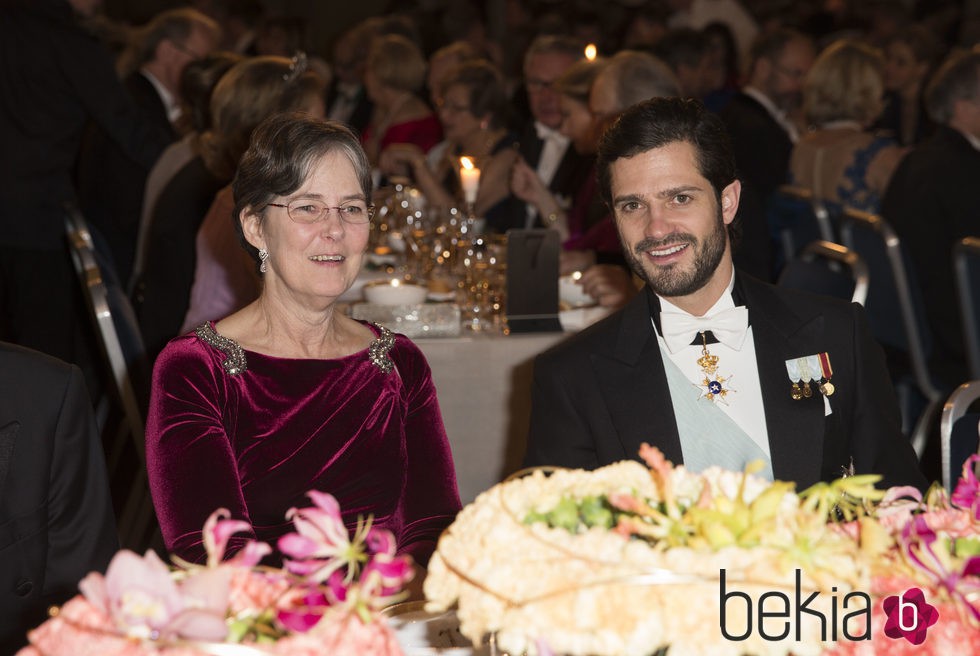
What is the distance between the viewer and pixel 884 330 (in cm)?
421

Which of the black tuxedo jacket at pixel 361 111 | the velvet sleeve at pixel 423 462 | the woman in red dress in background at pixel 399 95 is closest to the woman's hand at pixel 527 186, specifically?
the woman in red dress in background at pixel 399 95

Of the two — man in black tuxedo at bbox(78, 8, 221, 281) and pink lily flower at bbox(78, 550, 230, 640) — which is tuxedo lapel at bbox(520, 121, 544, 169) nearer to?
man in black tuxedo at bbox(78, 8, 221, 281)

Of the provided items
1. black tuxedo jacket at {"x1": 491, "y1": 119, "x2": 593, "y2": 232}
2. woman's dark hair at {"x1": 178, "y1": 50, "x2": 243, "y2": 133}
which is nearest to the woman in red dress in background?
black tuxedo jacket at {"x1": 491, "y1": 119, "x2": 593, "y2": 232}

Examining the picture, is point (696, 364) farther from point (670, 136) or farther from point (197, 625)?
point (197, 625)

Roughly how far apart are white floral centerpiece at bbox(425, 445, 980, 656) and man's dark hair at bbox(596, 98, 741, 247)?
3.41ft

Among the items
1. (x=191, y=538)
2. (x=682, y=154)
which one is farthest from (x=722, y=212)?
(x=191, y=538)

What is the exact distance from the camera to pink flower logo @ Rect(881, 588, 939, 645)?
3.53 feet

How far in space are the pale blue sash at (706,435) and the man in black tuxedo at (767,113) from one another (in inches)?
87.6

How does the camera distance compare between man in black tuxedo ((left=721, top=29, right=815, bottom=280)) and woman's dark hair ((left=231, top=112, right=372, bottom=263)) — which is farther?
man in black tuxedo ((left=721, top=29, right=815, bottom=280))

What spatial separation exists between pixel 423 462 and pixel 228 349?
16.2 inches

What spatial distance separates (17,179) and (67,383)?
12.1 feet

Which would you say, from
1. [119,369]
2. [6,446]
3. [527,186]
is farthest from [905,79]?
[6,446]

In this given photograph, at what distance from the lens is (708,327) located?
2.09 metres

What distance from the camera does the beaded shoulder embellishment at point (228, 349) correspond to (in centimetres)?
204
